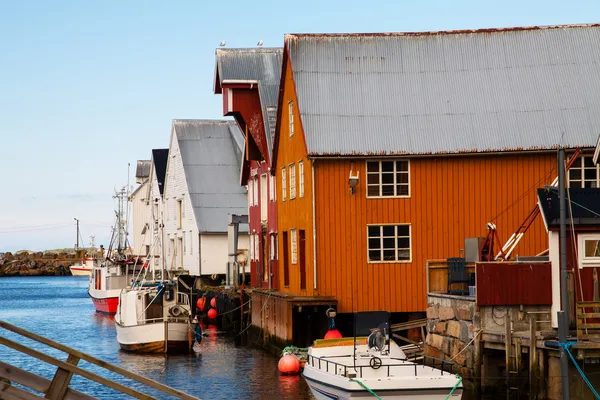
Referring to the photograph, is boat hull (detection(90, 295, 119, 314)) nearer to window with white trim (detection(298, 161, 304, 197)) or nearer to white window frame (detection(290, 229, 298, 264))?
white window frame (detection(290, 229, 298, 264))

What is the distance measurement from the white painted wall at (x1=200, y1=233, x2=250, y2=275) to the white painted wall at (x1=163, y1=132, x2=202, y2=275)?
22.4 inches

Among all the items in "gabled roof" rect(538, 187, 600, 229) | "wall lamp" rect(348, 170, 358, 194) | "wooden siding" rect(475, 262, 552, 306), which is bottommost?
"wooden siding" rect(475, 262, 552, 306)

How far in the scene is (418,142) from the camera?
1374 inches

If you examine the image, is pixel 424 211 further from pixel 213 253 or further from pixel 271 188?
pixel 213 253

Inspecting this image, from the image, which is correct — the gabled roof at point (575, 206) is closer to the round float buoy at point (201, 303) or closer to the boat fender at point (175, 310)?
the boat fender at point (175, 310)

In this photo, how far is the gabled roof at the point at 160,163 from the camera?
76381 millimetres

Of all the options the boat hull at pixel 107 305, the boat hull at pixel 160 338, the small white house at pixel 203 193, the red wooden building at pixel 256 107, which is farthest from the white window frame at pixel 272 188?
the boat hull at pixel 107 305

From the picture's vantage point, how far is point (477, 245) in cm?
3092

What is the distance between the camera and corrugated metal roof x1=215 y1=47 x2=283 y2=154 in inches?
1916

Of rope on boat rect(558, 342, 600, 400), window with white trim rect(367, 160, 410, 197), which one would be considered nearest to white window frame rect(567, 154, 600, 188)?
window with white trim rect(367, 160, 410, 197)

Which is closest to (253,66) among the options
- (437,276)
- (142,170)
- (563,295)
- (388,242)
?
(388,242)

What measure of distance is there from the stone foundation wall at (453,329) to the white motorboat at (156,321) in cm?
1368

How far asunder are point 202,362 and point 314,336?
554cm

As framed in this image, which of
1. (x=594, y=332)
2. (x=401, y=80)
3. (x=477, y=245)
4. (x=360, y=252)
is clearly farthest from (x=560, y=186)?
(x=401, y=80)
